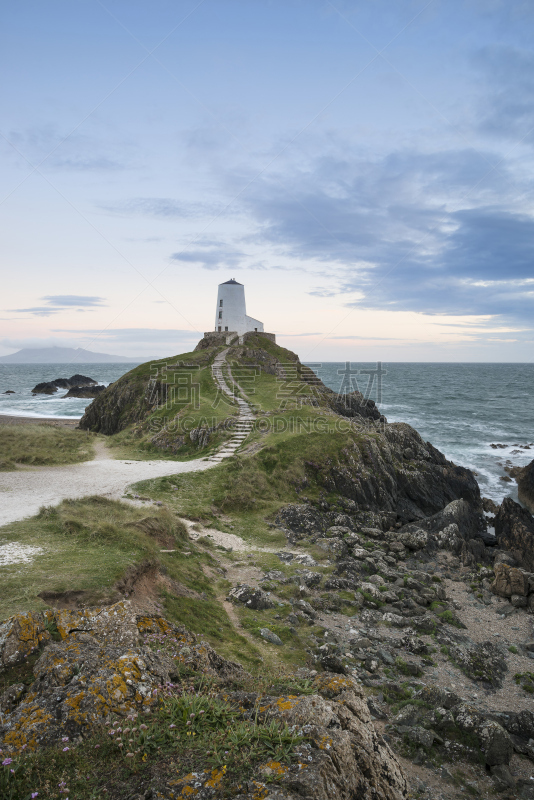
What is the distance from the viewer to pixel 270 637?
38.3 ft

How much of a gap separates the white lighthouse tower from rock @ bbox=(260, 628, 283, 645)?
64.0 m

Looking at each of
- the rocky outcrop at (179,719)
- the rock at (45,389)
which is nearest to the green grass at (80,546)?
the rocky outcrop at (179,719)

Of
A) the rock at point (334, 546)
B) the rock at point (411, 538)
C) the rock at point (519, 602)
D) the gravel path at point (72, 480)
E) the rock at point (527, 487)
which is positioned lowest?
the rock at point (527, 487)

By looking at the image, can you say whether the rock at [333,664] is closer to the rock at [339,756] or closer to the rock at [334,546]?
the rock at [339,756]

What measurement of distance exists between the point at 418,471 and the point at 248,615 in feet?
72.1

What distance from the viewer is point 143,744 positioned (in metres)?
5.15

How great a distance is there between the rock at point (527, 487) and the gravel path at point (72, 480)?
91.0ft

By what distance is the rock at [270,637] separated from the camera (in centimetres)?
1157

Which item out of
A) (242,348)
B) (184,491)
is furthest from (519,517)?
(242,348)

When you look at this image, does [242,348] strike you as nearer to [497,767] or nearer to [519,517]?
[519,517]

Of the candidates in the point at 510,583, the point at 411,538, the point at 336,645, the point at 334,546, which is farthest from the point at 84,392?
the point at 336,645

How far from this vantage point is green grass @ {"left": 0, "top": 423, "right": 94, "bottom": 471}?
25.3 meters

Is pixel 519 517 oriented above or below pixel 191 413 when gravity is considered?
below

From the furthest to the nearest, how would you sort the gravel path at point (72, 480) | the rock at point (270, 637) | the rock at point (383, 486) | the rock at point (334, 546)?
the rock at point (383, 486) → the rock at point (334, 546) → the gravel path at point (72, 480) → the rock at point (270, 637)
